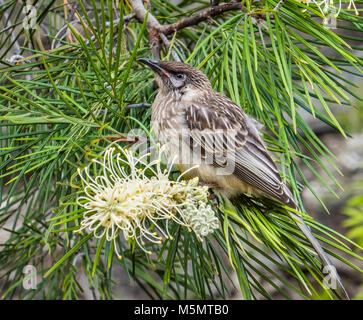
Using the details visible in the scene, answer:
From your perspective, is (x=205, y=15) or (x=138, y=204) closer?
(x=138, y=204)

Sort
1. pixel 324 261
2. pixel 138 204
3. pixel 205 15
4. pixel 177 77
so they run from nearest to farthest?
pixel 138 204, pixel 324 261, pixel 205 15, pixel 177 77

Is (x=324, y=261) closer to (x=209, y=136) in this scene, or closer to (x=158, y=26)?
(x=209, y=136)

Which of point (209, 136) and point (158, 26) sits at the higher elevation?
point (158, 26)

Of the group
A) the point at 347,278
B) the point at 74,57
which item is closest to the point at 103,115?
the point at 74,57

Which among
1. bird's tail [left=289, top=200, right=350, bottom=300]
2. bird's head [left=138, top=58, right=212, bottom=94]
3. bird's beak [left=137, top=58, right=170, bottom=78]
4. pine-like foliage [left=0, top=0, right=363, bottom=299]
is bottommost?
bird's tail [left=289, top=200, right=350, bottom=300]

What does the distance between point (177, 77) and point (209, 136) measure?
0.77ft

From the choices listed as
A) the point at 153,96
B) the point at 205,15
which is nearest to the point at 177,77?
the point at 153,96

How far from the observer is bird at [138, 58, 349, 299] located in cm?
→ 117

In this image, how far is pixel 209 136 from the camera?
1247mm

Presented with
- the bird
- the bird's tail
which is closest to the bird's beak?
the bird

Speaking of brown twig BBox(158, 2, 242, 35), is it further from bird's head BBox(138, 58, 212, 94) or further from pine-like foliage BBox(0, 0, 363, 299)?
bird's head BBox(138, 58, 212, 94)

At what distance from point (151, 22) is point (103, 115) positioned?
1.22 feet

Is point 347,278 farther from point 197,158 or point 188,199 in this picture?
point 188,199
